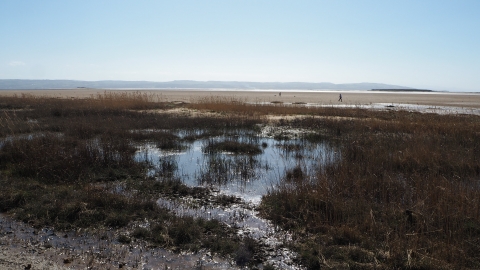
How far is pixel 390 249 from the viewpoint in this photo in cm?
516

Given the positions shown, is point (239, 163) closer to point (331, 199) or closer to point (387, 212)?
point (331, 199)

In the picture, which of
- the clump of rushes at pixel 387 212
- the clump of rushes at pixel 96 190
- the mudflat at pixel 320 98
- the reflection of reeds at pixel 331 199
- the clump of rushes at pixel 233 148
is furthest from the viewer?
the mudflat at pixel 320 98

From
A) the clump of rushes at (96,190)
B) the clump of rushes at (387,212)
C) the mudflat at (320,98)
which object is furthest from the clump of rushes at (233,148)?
the mudflat at (320,98)

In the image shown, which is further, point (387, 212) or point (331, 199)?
point (331, 199)

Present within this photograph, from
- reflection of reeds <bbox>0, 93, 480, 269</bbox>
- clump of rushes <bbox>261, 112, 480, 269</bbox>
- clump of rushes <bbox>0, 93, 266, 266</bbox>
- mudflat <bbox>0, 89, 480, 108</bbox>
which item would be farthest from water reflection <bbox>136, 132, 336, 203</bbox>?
mudflat <bbox>0, 89, 480, 108</bbox>

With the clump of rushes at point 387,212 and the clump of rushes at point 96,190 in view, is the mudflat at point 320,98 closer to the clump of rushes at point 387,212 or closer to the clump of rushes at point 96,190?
the clump of rushes at point 96,190

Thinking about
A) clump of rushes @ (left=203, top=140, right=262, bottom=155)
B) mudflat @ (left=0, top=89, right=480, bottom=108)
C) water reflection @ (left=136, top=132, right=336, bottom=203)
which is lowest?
water reflection @ (left=136, top=132, right=336, bottom=203)

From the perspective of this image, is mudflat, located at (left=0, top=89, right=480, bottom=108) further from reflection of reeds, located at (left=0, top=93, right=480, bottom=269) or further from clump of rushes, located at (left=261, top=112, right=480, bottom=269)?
clump of rushes, located at (left=261, top=112, right=480, bottom=269)

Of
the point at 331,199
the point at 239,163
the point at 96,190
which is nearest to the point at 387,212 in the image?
the point at 331,199

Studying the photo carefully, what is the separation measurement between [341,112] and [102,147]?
62.1 feet

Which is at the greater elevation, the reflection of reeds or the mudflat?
the mudflat

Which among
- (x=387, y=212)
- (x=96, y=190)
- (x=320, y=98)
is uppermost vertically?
(x=320, y=98)

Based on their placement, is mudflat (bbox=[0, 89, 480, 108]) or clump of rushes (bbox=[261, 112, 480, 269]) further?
mudflat (bbox=[0, 89, 480, 108])

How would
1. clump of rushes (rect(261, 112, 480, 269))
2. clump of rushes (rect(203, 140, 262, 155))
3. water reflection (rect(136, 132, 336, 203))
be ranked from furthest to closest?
clump of rushes (rect(203, 140, 262, 155)), water reflection (rect(136, 132, 336, 203)), clump of rushes (rect(261, 112, 480, 269))
